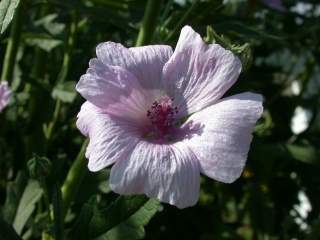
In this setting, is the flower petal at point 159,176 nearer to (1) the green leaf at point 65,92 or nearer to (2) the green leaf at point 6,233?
(2) the green leaf at point 6,233

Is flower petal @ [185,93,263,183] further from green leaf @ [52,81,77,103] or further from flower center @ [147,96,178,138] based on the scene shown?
green leaf @ [52,81,77,103]

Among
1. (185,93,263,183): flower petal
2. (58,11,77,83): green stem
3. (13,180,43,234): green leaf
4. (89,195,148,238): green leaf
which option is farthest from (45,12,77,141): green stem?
(185,93,263,183): flower petal

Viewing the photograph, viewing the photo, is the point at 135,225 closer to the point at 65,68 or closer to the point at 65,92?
the point at 65,92

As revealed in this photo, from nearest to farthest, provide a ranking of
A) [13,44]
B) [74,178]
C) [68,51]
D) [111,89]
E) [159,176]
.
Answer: [159,176] < [111,89] < [74,178] < [13,44] < [68,51]

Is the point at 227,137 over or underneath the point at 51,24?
over

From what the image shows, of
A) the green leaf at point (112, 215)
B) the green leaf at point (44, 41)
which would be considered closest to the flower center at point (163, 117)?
the green leaf at point (112, 215)

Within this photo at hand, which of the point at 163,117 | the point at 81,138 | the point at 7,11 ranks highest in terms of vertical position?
the point at 7,11

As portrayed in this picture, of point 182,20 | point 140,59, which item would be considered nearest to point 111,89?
point 140,59
